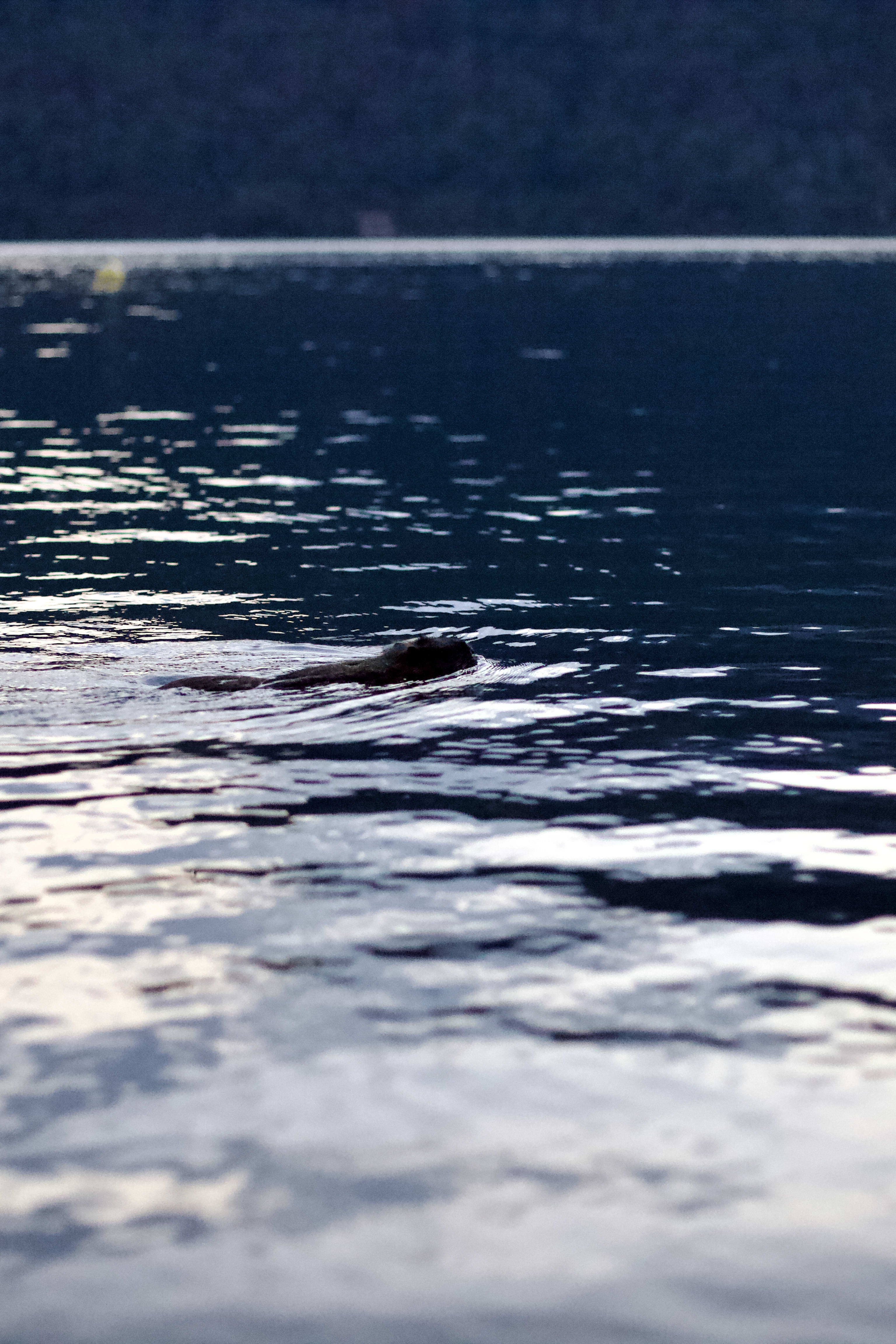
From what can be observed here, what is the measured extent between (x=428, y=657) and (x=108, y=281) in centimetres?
11021

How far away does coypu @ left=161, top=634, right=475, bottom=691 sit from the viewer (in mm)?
17828

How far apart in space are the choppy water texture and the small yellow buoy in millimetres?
90051

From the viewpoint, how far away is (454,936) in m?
11.6

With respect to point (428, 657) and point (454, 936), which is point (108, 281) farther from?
point (454, 936)

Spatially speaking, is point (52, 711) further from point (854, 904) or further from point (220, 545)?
point (220, 545)

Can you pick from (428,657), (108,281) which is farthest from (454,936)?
(108,281)

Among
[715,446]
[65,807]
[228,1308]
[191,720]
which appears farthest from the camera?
[715,446]

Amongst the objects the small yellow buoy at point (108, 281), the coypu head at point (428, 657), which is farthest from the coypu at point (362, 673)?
the small yellow buoy at point (108, 281)

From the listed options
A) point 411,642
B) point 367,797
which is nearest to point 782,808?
point 367,797

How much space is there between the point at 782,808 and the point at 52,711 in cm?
645

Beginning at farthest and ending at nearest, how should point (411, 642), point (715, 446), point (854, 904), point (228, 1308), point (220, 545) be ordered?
point (715, 446)
point (220, 545)
point (411, 642)
point (854, 904)
point (228, 1308)

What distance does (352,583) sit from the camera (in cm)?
2461

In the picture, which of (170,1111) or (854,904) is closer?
(170,1111)

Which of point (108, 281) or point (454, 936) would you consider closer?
point (454, 936)
